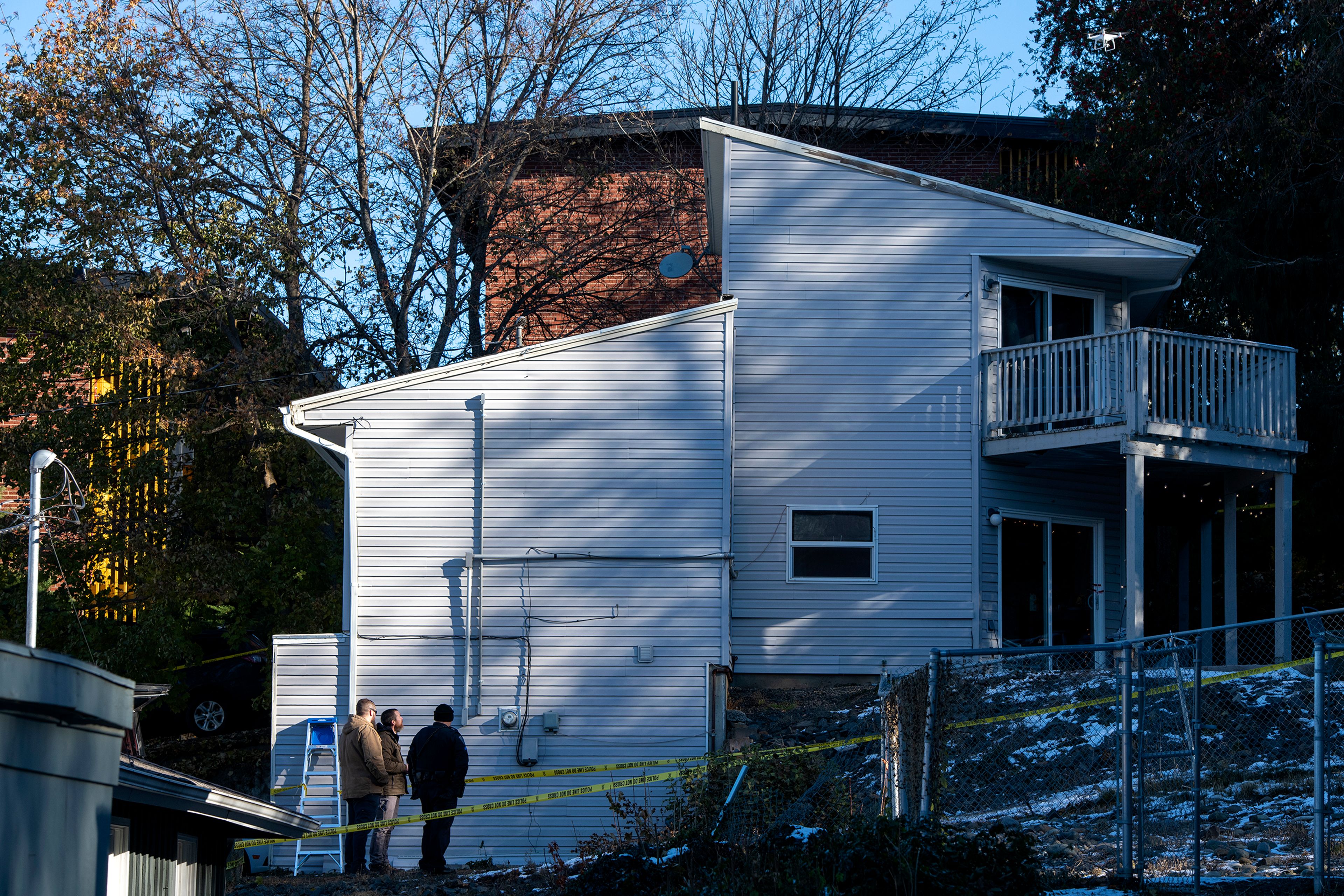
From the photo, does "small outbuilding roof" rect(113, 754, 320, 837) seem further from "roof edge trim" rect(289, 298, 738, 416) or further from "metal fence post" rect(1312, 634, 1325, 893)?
"metal fence post" rect(1312, 634, 1325, 893)

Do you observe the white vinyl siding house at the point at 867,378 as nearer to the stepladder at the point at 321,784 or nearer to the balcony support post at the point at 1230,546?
the balcony support post at the point at 1230,546

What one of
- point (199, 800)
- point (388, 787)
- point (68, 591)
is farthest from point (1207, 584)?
point (68, 591)

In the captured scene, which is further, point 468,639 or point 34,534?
point 468,639

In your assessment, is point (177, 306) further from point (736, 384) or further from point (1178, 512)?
point (1178, 512)

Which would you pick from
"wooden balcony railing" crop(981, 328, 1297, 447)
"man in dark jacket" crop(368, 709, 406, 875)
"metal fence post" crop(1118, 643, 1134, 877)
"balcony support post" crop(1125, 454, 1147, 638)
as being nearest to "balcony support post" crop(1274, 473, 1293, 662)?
"wooden balcony railing" crop(981, 328, 1297, 447)

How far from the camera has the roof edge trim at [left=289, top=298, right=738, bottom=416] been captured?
16484 millimetres

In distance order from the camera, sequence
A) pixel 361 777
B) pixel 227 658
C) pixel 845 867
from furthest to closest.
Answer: pixel 227 658 < pixel 361 777 < pixel 845 867

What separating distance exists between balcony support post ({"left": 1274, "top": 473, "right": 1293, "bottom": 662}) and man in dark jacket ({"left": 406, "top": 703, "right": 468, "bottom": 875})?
32.6ft

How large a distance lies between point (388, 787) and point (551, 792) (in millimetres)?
2670

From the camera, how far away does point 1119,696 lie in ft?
32.1

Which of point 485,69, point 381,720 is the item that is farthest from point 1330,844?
point 485,69

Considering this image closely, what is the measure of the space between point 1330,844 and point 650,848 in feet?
15.5

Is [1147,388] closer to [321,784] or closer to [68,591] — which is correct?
[321,784]

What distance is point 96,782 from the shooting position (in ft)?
17.9
